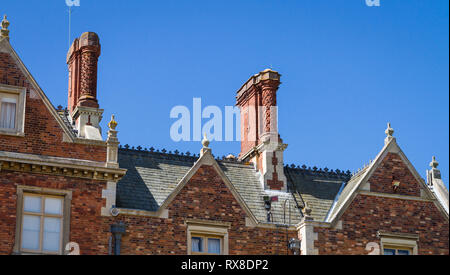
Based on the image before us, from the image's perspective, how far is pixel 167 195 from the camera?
34031mm

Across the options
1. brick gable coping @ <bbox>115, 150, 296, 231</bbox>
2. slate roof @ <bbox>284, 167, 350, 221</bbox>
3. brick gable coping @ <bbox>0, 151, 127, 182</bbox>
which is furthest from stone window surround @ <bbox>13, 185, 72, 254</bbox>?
slate roof @ <bbox>284, 167, 350, 221</bbox>

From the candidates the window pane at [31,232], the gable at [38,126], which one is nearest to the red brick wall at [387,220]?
the gable at [38,126]

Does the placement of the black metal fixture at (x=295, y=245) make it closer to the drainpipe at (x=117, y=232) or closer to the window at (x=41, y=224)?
the drainpipe at (x=117, y=232)

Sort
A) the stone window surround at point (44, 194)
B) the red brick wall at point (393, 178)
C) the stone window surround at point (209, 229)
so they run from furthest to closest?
the red brick wall at point (393, 178)
the stone window surround at point (209, 229)
the stone window surround at point (44, 194)

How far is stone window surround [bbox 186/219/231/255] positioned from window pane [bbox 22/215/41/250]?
4.49m

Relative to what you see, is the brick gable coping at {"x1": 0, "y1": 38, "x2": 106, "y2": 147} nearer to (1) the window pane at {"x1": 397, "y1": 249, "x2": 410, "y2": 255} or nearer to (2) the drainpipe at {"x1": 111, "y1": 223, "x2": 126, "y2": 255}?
(2) the drainpipe at {"x1": 111, "y1": 223, "x2": 126, "y2": 255}

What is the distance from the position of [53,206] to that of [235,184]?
7.10 m

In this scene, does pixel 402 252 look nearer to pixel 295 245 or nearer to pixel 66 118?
pixel 295 245

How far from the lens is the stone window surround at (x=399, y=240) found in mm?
34281

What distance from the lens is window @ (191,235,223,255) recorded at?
33.0 metres

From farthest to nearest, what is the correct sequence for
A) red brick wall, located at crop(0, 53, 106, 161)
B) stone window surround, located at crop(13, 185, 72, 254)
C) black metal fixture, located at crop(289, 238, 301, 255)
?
black metal fixture, located at crop(289, 238, 301, 255)
red brick wall, located at crop(0, 53, 106, 161)
stone window surround, located at crop(13, 185, 72, 254)

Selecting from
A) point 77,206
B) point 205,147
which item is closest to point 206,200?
point 205,147

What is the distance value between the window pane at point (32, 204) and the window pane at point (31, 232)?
0.75 feet

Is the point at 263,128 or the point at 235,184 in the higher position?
the point at 263,128
